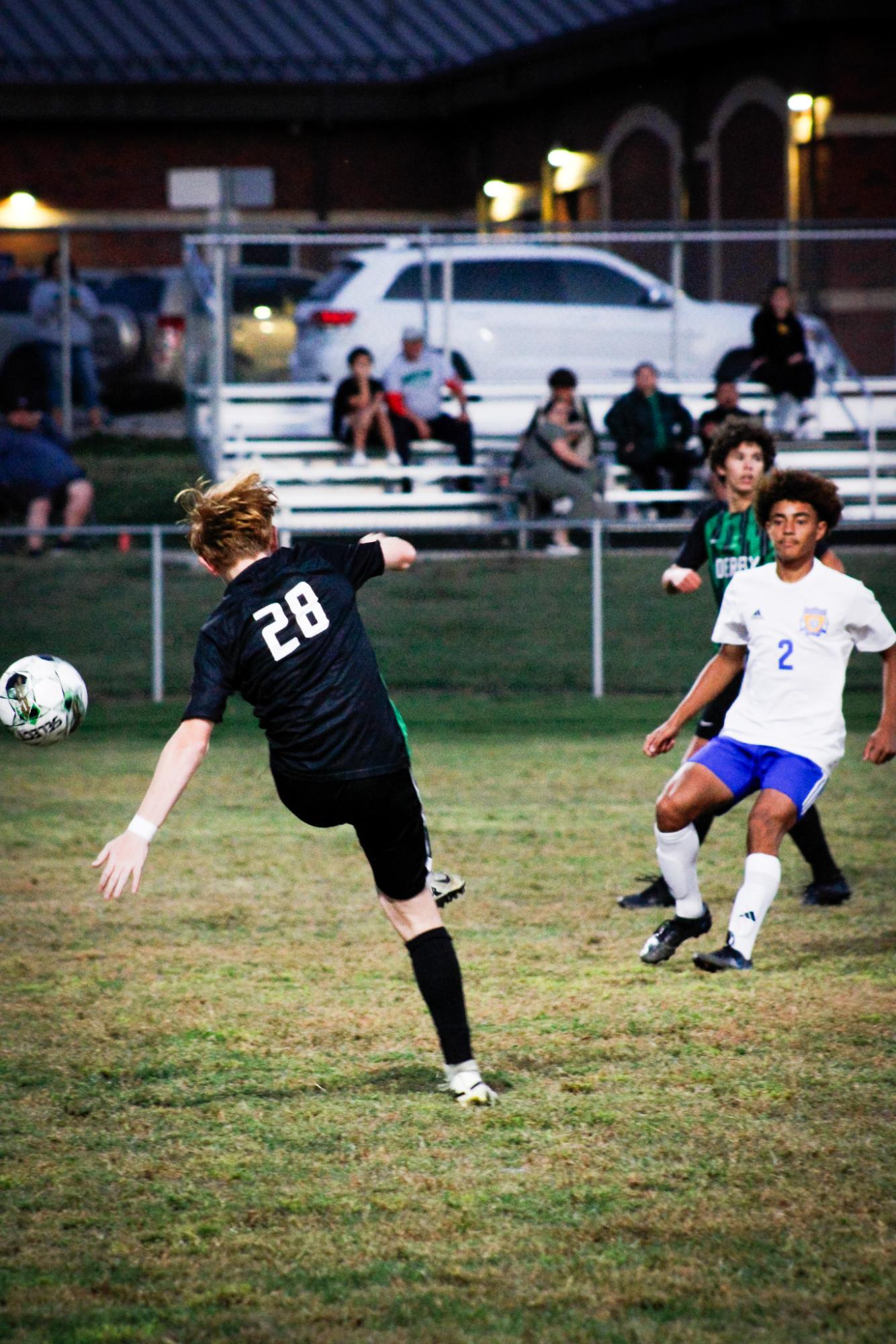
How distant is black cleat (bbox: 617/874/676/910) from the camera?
23.8 feet

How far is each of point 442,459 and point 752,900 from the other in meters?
12.1

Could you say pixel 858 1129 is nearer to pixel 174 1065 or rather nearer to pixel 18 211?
pixel 174 1065

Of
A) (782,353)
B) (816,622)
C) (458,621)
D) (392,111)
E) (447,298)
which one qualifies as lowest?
(458,621)

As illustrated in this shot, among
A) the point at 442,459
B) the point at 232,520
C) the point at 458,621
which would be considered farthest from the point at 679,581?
the point at 442,459

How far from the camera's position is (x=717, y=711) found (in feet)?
23.1

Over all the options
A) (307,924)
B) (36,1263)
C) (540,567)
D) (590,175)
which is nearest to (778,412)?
(540,567)

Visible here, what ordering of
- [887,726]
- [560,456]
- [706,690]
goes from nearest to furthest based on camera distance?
[887,726]
[706,690]
[560,456]

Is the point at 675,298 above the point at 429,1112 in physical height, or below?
above

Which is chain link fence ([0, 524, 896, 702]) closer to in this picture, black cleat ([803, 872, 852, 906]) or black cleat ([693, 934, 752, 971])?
black cleat ([803, 872, 852, 906])

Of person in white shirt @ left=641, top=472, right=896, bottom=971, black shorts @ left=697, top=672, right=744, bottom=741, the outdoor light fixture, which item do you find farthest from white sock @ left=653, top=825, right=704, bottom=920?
the outdoor light fixture

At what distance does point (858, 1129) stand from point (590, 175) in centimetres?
2302

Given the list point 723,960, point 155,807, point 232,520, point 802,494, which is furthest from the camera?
point 802,494

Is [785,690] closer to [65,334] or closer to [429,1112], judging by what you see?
[429,1112]

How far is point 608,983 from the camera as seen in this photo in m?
6.12
